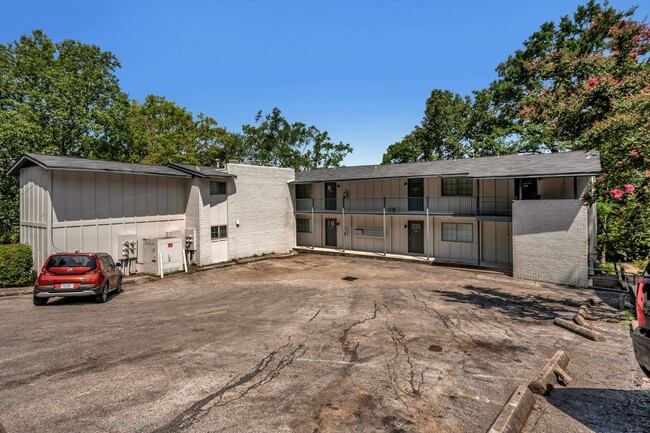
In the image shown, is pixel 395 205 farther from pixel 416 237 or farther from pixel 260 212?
pixel 260 212

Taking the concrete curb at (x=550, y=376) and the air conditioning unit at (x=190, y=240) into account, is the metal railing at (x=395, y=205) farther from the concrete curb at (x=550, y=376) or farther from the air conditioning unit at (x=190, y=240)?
the concrete curb at (x=550, y=376)

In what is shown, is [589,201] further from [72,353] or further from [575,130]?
[575,130]

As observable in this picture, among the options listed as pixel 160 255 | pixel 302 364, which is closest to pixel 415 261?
pixel 160 255

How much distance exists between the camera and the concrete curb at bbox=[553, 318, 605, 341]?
796 centimetres

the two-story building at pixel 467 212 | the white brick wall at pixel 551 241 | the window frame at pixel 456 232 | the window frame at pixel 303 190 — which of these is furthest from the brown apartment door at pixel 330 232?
the white brick wall at pixel 551 241

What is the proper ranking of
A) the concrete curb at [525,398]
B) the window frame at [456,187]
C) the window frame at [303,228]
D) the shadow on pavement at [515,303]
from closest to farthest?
the concrete curb at [525,398], the shadow on pavement at [515,303], the window frame at [456,187], the window frame at [303,228]

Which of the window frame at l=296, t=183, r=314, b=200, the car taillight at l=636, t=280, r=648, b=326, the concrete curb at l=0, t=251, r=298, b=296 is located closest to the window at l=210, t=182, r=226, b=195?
the concrete curb at l=0, t=251, r=298, b=296

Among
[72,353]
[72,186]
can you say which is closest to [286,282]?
[72,353]

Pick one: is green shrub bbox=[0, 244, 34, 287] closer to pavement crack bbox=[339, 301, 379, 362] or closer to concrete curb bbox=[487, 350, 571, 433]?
pavement crack bbox=[339, 301, 379, 362]

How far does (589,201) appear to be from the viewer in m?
10.3

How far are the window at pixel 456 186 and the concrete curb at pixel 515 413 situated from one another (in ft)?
52.9

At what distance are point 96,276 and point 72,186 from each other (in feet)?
19.3

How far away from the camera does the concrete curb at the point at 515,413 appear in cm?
410

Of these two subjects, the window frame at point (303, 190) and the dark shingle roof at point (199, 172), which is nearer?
the dark shingle roof at point (199, 172)
